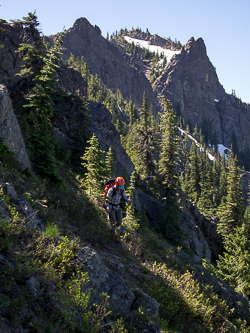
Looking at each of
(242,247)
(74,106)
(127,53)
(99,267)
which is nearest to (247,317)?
(99,267)

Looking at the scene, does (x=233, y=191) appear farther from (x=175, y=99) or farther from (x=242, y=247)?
(x=175, y=99)

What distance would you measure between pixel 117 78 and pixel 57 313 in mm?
149013

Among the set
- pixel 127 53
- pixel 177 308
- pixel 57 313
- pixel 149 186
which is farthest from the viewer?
pixel 127 53

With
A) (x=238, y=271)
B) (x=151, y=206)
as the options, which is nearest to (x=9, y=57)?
(x=151, y=206)

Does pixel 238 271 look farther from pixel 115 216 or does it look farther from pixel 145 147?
pixel 145 147

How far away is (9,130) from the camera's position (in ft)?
32.4

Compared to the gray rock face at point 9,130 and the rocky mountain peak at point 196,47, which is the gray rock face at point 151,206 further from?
the rocky mountain peak at point 196,47

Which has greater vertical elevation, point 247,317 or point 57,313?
point 57,313

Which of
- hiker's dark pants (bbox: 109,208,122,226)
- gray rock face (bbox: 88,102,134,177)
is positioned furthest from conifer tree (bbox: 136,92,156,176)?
hiker's dark pants (bbox: 109,208,122,226)

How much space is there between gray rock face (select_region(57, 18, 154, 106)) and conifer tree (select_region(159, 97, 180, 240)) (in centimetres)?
11310

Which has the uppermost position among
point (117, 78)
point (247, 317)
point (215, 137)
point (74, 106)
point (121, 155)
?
point (117, 78)

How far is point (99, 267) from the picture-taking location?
5.26m

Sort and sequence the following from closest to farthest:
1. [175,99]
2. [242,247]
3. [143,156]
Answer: [242,247] → [143,156] → [175,99]

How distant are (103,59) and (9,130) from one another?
144m
